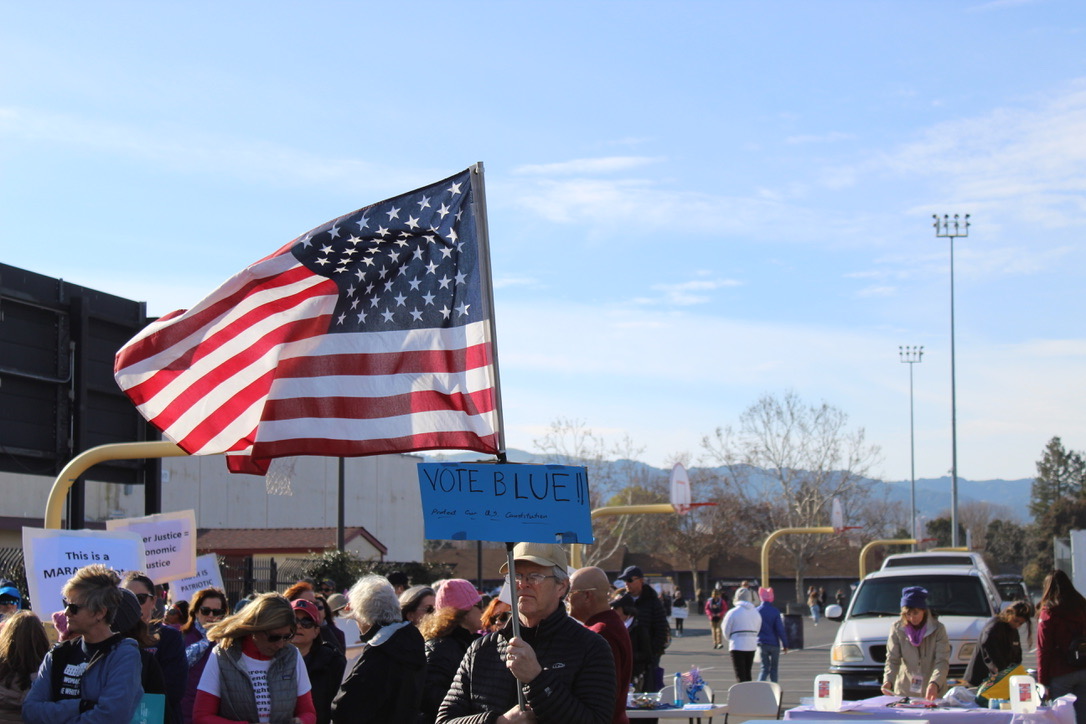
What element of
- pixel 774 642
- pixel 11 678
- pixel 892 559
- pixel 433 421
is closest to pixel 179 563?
pixel 11 678

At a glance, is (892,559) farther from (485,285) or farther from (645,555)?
(645,555)

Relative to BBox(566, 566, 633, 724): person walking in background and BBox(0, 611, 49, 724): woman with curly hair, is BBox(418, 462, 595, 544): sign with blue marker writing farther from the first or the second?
BBox(0, 611, 49, 724): woman with curly hair

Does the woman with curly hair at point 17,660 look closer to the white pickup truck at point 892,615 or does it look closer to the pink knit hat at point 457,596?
the pink knit hat at point 457,596

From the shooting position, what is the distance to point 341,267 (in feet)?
24.4

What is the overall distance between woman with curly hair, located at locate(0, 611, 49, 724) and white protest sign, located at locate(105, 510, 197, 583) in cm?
582

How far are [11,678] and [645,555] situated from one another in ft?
317

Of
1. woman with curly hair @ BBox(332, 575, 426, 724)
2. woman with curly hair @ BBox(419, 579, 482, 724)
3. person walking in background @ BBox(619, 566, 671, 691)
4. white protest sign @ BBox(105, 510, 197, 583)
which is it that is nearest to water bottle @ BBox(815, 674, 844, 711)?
woman with curly hair @ BBox(419, 579, 482, 724)

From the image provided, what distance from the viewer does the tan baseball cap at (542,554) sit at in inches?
215

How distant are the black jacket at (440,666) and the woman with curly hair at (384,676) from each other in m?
0.44

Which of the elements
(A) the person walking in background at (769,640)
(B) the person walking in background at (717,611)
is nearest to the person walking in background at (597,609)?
(A) the person walking in background at (769,640)

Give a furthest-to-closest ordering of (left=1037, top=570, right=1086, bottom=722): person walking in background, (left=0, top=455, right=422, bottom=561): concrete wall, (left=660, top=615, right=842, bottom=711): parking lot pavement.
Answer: (left=0, top=455, right=422, bottom=561): concrete wall
(left=660, top=615, right=842, bottom=711): parking lot pavement
(left=1037, top=570, right=1086, bottom=722): person walking in background

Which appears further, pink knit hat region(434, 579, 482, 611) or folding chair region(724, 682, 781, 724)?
folding chair region(724, 682, 781, 724)

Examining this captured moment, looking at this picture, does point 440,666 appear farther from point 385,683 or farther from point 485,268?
point 485,268

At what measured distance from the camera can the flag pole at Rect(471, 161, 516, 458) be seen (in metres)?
6.11
